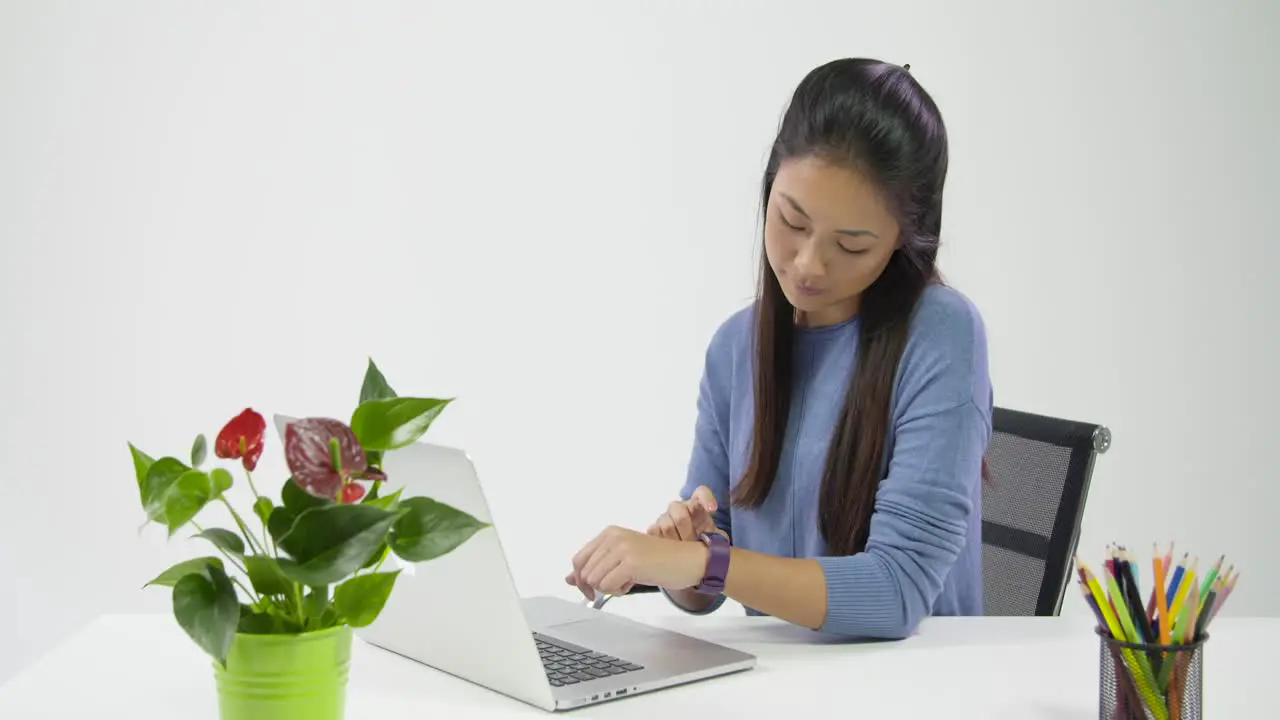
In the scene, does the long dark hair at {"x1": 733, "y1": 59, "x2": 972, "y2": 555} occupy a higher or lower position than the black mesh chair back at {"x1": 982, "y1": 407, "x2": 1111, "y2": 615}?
higher

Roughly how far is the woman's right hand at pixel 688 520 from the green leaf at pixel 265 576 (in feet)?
2.12

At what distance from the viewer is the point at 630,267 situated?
3.26 m

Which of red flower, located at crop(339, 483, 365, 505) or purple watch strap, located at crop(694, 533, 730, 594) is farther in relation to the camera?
purple watch strap, located at crop(694, 533, 730, 594)

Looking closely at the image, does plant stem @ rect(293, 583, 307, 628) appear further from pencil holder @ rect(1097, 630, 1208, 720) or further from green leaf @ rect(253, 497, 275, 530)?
pencil holder @ rect(1097, 630, 1208, 720)

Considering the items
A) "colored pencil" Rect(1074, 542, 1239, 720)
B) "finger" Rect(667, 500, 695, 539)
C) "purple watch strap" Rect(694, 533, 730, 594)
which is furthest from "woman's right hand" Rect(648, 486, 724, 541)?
"colored pencil" Rect(1074, 542, 1239, 720)

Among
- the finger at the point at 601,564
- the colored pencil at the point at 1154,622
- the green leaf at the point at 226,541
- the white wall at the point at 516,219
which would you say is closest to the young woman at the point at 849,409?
the finger at the point at 601,564

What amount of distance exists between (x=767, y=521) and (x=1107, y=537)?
1987mm

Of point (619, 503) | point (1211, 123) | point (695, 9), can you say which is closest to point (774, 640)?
point (619, 503)

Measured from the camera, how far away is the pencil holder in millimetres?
1016

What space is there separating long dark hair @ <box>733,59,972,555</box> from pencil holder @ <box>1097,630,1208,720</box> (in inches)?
22.9

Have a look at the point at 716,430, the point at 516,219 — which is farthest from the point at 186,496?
the point at 516,219

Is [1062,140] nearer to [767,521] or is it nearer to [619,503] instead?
[619,503]

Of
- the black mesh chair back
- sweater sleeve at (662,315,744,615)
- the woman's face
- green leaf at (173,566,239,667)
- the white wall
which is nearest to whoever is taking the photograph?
green leaf at (173,566,239,667)

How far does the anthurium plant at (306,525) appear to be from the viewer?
0.84m
